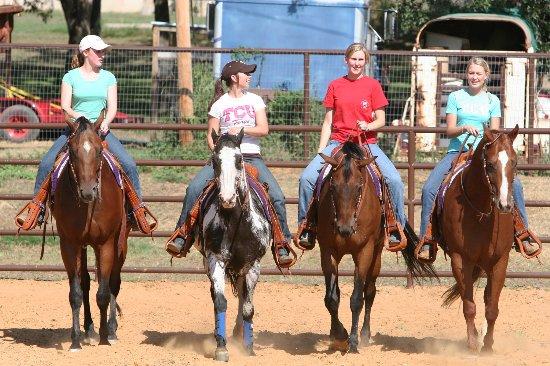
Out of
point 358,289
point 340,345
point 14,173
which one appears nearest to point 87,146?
point 358,289

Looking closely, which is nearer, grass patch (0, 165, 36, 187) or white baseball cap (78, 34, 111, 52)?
white baseball cap (78, 34, 111, 52)

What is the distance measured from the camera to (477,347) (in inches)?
363

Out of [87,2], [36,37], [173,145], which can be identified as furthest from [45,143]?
[36,37]

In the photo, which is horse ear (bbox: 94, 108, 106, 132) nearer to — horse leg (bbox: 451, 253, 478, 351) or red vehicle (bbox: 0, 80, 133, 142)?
horse leg (bbox: 451, 253, 478, 351)

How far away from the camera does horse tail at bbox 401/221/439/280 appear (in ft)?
33.5

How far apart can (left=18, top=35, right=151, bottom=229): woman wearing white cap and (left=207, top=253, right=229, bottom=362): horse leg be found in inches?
52.0

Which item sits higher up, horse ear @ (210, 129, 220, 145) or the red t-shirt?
the red t-shirt

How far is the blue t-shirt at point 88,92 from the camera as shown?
9516mm

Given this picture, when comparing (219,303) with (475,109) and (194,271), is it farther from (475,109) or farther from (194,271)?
(194,271)

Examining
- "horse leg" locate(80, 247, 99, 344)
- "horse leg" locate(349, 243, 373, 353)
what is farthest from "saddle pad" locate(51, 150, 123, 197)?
"horse leg" locate(349, 243, 373, 353)

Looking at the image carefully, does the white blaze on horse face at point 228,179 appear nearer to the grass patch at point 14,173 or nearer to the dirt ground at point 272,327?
the dirt ground at point 272,327

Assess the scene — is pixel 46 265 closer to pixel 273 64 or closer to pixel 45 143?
pixel 45 143

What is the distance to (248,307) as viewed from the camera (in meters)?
9.08

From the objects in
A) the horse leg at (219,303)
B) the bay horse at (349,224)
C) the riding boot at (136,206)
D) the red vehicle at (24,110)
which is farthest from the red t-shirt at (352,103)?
the red vehicle at (24,110)
